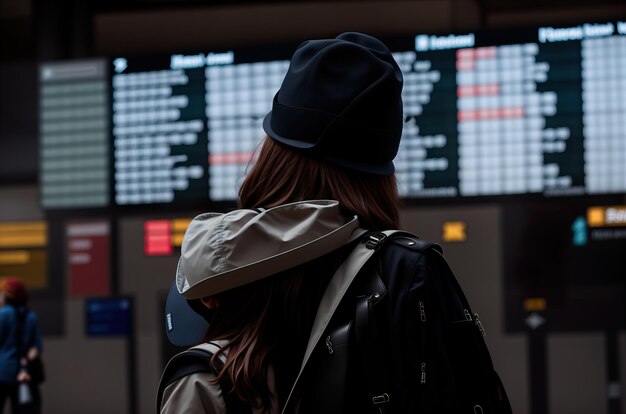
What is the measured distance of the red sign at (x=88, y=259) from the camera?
18.4 feet

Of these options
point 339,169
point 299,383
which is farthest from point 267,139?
point 299,383

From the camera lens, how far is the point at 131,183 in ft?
17.6

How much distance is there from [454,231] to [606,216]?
858 mm

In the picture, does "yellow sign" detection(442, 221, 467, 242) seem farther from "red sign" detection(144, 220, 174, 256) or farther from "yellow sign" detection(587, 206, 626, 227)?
"red sign" detection(144, 220, 174, 256)

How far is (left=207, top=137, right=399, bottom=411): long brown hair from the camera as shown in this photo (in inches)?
49.1

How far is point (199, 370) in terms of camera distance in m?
1.23

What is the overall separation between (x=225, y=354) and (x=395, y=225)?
1.04ft

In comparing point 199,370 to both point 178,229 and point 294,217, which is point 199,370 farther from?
point 178,229

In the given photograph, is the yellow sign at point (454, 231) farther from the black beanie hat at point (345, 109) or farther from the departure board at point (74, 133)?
the black beanie hat at point (345, 109)

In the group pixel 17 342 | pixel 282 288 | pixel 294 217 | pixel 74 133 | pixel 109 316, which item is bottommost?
pixel 17 342

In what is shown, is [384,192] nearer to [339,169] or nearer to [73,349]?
[339,169]

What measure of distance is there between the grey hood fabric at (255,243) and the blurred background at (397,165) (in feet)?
12.3

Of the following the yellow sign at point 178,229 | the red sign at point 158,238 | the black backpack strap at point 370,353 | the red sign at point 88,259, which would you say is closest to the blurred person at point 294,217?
the black backpack strap at point 370,353

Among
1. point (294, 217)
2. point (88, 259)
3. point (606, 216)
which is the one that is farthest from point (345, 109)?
point (88, 259)
